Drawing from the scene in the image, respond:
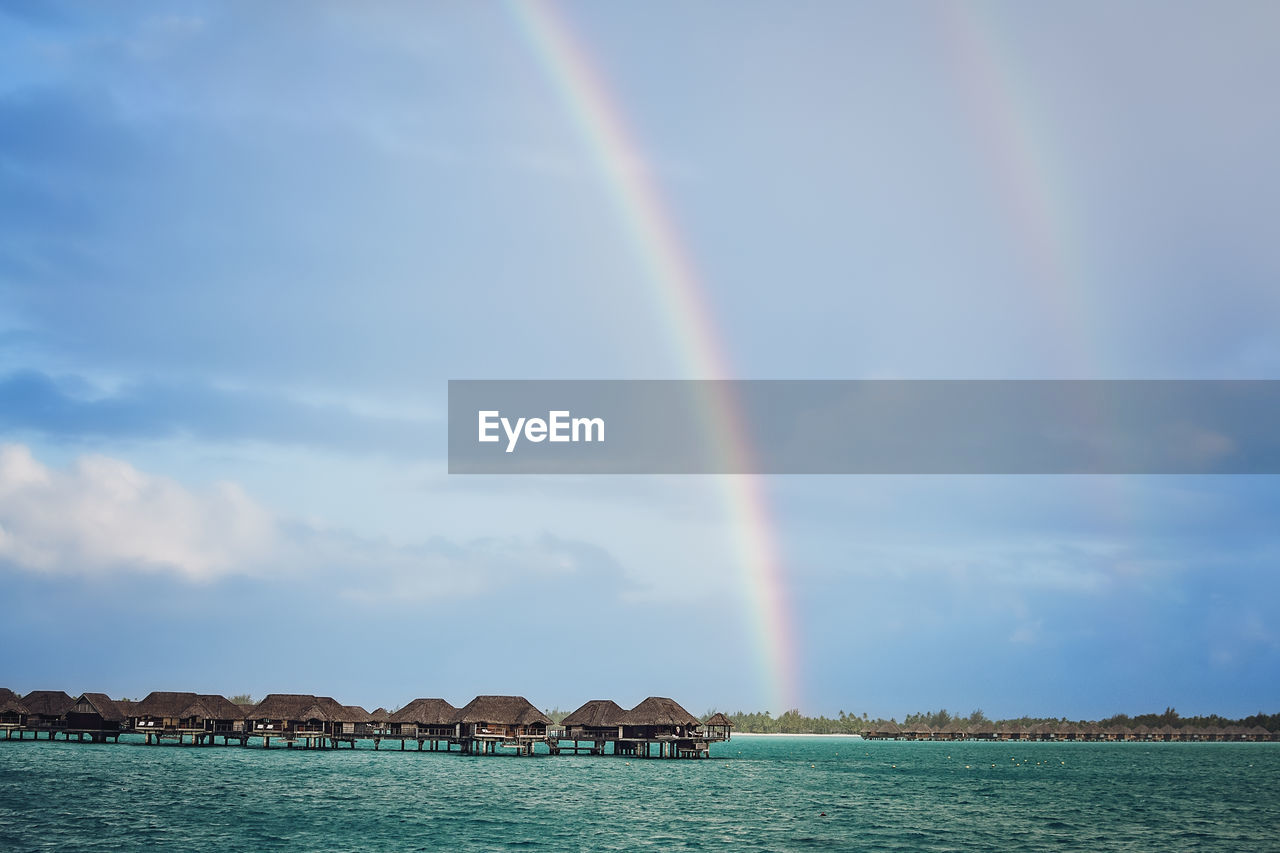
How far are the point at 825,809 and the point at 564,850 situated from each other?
25891 mm

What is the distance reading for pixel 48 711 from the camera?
4695 inches

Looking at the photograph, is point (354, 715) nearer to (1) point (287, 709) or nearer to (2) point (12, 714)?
(1) point (287, 709)

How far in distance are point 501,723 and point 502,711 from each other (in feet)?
5.07

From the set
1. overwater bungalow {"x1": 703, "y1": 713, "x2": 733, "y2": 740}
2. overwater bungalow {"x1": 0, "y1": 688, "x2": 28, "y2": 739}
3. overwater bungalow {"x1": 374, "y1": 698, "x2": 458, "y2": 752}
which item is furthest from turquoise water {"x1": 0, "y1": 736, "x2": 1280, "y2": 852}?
overwater bungalow {"x1": 0, "y1": 688, "x2": 28, "y2": 739}

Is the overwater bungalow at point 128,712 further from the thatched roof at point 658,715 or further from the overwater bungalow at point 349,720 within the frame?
the thatched roof at point 658,715

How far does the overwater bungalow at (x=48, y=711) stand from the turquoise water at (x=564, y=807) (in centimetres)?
1124

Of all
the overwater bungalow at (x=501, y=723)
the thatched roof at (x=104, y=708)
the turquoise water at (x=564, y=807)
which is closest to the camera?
the turquoise water at (x=564, y=807)

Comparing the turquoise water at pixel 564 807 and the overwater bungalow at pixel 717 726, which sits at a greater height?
the overwater bungalow at pixel 717 726

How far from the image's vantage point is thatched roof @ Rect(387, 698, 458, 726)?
374 feet

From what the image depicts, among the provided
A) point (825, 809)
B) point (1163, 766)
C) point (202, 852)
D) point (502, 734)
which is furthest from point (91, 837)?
point (1163, 766)

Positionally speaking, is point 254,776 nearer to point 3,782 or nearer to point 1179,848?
point 3,782

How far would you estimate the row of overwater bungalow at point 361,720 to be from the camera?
113 meters

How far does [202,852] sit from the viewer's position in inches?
1800

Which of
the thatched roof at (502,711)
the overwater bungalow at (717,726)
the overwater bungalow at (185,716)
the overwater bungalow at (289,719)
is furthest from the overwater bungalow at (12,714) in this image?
the overwater bungalow at (717,726)
